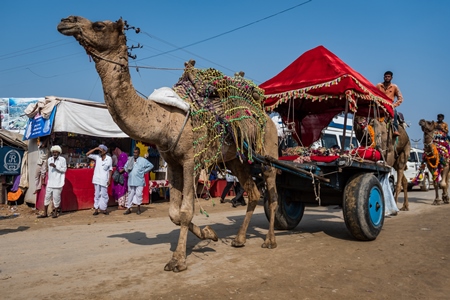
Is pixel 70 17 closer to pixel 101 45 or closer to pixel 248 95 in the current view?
pixel 101 45

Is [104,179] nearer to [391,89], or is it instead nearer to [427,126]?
[391,89]

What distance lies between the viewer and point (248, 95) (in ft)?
20.5

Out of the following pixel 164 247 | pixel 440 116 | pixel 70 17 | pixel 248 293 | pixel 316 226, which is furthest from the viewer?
pixel 440 116

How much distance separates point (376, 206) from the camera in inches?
267

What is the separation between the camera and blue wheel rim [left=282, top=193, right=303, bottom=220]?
7.79 m

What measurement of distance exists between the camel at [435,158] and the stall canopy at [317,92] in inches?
204

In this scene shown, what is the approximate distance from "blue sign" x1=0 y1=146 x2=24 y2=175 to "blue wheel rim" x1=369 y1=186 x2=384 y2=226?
11278 millimetres

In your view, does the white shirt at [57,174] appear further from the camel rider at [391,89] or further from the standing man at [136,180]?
the camel rider at [391,89]

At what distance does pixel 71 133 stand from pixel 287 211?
25.8 ft

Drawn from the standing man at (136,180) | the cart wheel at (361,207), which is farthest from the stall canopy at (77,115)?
the cart wheel at (361,207)

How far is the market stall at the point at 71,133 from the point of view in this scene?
11.4 m

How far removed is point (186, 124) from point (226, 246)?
2251 millimetres

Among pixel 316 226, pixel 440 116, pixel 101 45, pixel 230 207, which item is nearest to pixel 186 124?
pixel 101 45

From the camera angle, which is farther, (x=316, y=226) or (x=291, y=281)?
(x=316, y=226)
